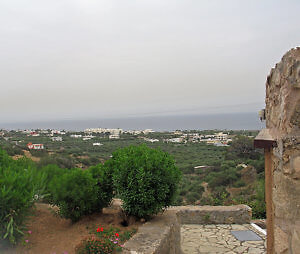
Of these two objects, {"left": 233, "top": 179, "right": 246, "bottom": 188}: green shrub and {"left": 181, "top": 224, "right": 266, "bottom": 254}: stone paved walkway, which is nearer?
{"left": 181, "top": 224, "right": 266, "bottom": 254}: stone paved walkway

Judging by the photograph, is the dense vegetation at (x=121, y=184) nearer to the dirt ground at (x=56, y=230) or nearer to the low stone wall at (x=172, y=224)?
the dirt ground at (x=56, y=230)

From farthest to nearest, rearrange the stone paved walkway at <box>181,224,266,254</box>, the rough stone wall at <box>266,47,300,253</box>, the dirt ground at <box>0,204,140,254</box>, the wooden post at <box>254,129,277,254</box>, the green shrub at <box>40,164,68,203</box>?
the stone paved walkway at <box>181,224,266,254</box> → the green shrub at <box>40,164,68,203</box> → the dirt ground at <box>0,204,140,254</box> → the wooden post at <box>254,129,277,254</box> → the rough stone wall at <box>266,47,300,253</box>

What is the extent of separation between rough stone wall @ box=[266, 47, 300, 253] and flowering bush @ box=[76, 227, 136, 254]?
2047 millimetres

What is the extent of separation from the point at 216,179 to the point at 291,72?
495 inches

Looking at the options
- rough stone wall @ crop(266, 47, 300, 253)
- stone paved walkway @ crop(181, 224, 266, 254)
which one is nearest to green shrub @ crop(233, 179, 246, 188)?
stone paved walkway @ crop(181, 224, 266, 254)

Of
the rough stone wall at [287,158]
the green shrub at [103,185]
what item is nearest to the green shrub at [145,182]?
the green shrub at [103,185]

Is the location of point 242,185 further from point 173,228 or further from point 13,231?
point 13,231

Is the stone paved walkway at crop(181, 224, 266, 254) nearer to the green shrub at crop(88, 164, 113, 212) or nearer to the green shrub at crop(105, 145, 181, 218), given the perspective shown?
the green shrub at crop(105, 145, 181, 218)

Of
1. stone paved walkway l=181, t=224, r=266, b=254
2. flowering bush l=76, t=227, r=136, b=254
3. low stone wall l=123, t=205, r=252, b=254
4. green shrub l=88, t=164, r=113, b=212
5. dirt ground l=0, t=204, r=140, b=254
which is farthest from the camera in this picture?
stone paved walkway l=181, t=224, r=266, b=254

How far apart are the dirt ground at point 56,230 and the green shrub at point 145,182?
0.43 m

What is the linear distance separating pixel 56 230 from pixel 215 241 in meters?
3.42

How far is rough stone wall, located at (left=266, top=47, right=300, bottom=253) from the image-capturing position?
8.32ft

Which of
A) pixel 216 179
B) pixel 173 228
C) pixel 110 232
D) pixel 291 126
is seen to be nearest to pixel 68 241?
pixel 110 232

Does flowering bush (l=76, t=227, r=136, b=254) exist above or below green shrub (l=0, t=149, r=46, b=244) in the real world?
below
